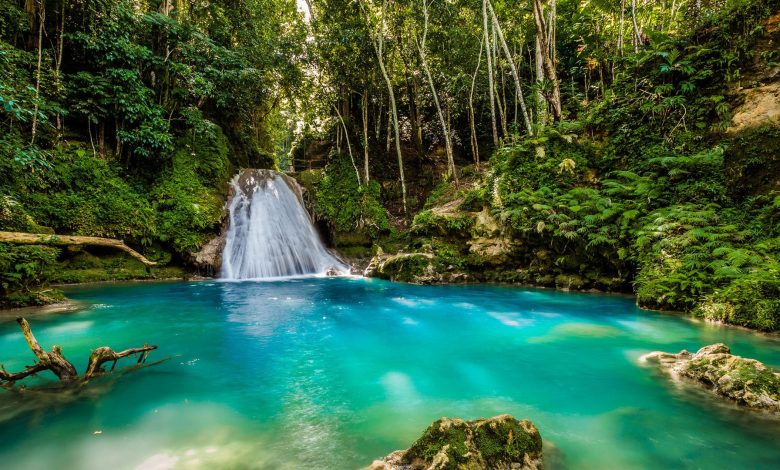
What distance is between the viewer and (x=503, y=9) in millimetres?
17094

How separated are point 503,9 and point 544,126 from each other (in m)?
8.39

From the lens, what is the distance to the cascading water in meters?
13.2

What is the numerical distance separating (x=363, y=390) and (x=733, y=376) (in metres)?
3.63

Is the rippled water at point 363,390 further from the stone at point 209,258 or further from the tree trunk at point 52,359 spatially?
the stone at point 209,258

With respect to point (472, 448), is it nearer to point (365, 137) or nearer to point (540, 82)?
point (540, 82)

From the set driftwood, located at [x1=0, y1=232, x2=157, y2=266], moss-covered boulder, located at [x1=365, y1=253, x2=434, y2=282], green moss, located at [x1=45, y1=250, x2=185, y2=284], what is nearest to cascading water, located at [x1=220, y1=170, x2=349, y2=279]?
green moss, located at [x1=45, y1=250, x2=185, y2=284]

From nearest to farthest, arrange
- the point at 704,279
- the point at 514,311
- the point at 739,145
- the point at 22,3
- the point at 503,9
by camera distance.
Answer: the point at 704,279 → the point at 514,311 → the point at 739,145 → the point at 22,3 → the point at 503,9

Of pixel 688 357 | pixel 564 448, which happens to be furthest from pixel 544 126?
pixel 564 448

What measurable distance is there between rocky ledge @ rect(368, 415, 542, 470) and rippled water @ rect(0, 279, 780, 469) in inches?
13.1

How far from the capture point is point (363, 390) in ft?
13.3

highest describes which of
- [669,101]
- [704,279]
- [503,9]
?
[503,9]

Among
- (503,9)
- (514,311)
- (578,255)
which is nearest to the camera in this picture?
(514,311)

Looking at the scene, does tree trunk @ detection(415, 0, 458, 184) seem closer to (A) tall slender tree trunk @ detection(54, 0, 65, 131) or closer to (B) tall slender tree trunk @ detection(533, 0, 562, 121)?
(B) tall slender tree trunk @ detection(533, 0, 562, 121)

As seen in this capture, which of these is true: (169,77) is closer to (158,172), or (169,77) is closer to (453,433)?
(158,172)
